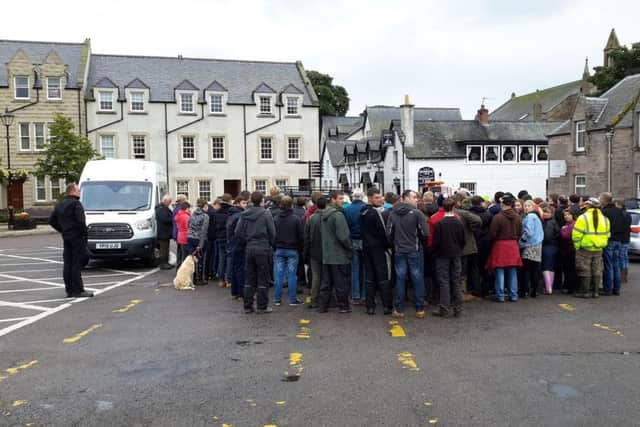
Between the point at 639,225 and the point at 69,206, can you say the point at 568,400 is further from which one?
the point at 639,225

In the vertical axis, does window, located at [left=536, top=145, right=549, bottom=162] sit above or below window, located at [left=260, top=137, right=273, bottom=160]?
below

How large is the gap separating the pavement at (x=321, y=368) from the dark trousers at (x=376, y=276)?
0.32 meters

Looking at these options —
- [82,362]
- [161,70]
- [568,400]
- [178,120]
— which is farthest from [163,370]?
[161,70]

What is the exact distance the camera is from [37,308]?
10164 mm

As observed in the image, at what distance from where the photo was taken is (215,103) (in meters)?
48.2

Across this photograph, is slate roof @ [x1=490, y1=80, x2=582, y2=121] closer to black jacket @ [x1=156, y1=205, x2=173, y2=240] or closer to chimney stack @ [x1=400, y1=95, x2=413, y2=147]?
chimney stack @ [x1=400, y1=95, x2=413, y2=147]

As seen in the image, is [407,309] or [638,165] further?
[638,165]

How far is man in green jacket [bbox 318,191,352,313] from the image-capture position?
941 centimetres

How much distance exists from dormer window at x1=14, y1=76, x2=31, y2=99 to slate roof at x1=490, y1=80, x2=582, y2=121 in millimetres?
52310

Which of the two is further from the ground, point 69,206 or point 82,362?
point 69,206

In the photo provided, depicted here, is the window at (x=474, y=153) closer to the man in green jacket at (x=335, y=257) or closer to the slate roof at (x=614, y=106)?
the slate roof at (x=614, y=106)

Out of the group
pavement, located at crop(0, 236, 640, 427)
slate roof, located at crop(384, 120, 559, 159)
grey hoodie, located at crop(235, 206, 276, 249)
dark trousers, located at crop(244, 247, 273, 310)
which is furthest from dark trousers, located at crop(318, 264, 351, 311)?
slate roof, located at crop(384, 120, 559, 159)

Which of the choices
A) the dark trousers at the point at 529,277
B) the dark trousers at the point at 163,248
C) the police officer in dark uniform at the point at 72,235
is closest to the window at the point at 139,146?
the dark trousers at the point at 163,248

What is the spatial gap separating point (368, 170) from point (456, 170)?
966 centimetres
